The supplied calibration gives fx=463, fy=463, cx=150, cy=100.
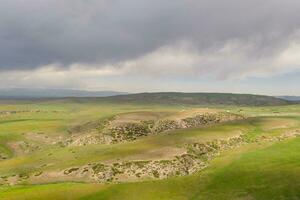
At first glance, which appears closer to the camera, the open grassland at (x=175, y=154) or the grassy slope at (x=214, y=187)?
the grassy slope at (x=214, y=187)

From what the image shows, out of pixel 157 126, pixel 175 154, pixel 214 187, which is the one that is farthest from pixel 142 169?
pixel 157 126

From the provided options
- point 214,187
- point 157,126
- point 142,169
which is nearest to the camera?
point 214,187

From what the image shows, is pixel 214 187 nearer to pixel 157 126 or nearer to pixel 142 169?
pixel 142 169

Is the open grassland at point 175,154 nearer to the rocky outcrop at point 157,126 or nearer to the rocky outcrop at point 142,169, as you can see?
the rocky outcrop at point 142,169

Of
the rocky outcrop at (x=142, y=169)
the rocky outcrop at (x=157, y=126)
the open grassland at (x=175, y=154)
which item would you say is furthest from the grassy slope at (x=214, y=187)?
Answer: the rocky outcrop at (x=157, y=126)

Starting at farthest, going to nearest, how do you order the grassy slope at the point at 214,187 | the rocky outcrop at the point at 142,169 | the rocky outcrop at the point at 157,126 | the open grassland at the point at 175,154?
1. the rocky outcrop at the point at 157,126
2. the rocky outcrop at the point at 142,169
3. the open grassland at the point at 175,154
4. the grassy slope at the point at 214,187

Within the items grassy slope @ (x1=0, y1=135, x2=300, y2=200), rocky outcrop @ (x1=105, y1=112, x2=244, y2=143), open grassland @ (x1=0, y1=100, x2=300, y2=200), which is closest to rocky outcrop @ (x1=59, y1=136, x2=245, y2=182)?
open grassland @ (x1=0, y1=100, x2=300, y2=200)

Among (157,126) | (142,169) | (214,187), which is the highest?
(157,126)

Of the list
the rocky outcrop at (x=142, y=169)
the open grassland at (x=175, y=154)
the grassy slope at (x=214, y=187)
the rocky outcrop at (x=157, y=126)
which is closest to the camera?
the grassy slope at (x=214, y=187)

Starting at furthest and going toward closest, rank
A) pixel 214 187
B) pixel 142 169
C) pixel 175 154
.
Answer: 1. pixel 175 154
2. pixel 142 169
3. pixel 214 187

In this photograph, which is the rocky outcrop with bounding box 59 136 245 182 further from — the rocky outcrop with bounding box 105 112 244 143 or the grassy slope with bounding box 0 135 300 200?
the rocky outcrop with bounding box 105 112 244 143

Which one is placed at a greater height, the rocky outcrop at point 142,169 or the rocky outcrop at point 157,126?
the rocky outcrop at point 157,126
